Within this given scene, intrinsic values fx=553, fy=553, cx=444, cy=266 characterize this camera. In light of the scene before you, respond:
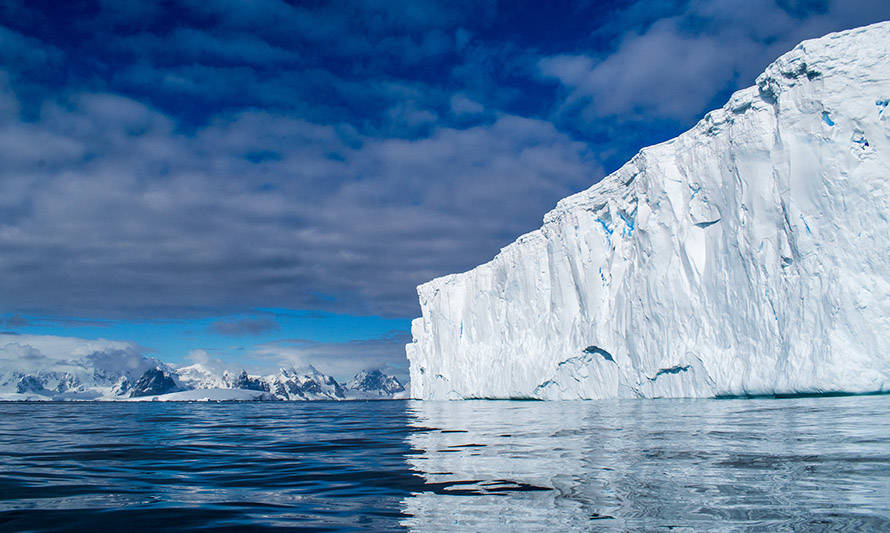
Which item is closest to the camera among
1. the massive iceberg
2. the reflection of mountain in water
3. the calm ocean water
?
the reflection of mountain in water

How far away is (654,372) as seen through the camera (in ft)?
115

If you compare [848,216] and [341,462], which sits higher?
[848,216]

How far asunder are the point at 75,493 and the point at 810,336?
28152 mm

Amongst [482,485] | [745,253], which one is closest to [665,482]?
[482,485]

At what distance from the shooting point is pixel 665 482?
6074mm

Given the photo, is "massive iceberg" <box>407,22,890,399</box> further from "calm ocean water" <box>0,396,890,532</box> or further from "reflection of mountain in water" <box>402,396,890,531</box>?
"reflection of mountain in water" <box>402,396,890,531</box>

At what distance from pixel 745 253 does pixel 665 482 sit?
2723cm

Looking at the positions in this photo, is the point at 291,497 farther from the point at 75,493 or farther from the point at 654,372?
the point at 654,372

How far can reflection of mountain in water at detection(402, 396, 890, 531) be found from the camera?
4.49 metres

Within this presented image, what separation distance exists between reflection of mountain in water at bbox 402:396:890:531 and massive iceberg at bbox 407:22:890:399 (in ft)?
54.2

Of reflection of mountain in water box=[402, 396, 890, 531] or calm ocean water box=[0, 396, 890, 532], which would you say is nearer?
reflection of mountain in water box=[402, 396, 890, 531]

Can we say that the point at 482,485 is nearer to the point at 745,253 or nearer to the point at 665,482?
the point at 665,482

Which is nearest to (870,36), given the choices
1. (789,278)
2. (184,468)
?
(789,278)

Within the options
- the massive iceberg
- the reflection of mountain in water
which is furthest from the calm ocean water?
the massive iceberg
